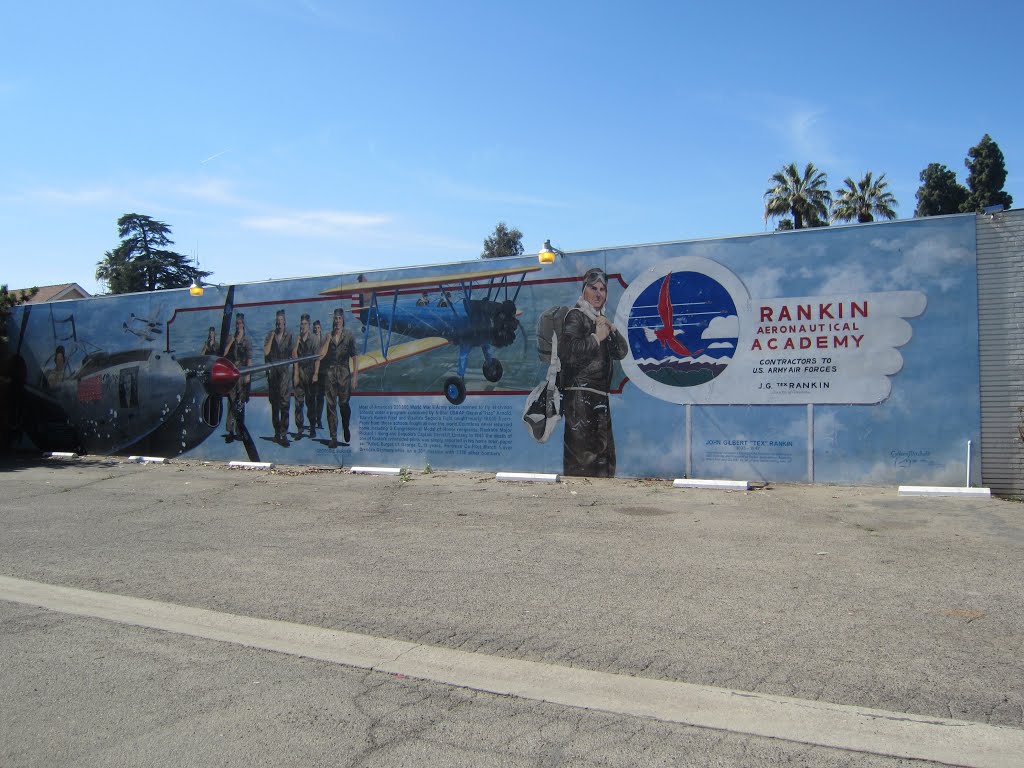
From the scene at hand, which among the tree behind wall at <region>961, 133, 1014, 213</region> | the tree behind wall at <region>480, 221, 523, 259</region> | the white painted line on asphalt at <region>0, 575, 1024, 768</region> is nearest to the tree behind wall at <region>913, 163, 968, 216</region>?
the tree behind wall at <region>961, 133, 1014, 213</region>

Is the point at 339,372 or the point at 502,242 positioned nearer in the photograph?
the point at 339,372

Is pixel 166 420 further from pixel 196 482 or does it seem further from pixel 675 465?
pixel 675 465

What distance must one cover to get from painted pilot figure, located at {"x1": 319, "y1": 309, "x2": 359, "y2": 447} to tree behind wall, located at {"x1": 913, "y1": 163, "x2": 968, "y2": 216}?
1674 inches

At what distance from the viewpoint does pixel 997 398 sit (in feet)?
40.7

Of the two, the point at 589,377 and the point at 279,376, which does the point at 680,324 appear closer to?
the point at 589,377

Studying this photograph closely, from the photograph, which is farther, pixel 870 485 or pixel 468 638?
pixel 870 485

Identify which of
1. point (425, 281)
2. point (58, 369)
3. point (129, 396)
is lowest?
point (129, 396)

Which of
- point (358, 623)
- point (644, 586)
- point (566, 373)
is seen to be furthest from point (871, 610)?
point (566, 373)

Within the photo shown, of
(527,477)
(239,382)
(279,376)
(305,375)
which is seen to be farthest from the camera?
(239,382)

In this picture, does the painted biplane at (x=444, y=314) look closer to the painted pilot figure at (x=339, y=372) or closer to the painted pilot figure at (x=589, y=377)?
the painted pilot figure at (x=339, y=372)

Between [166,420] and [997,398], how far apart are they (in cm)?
1873

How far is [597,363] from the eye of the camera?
15375 mm

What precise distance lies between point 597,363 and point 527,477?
2601mm
